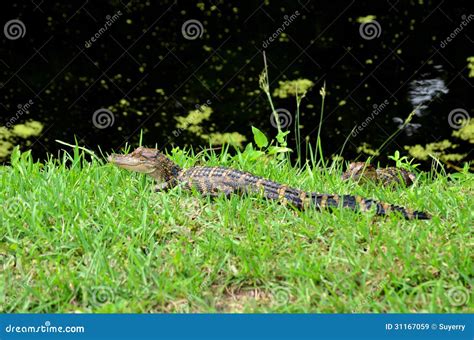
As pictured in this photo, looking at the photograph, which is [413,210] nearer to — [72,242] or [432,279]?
[432,279]

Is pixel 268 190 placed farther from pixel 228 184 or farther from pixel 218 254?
pixel 218 254

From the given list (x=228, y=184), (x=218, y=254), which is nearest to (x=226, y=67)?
(x=228, y=184)

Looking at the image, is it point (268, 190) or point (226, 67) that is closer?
point (268, 190)

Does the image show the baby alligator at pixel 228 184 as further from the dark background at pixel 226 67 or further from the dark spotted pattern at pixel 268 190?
the dark background at pixel 226 67

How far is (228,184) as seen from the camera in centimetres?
464

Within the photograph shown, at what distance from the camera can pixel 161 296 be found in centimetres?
338

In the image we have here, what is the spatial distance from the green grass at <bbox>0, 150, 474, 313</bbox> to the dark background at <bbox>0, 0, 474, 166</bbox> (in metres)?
4.98

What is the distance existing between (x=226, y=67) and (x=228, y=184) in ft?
23.5

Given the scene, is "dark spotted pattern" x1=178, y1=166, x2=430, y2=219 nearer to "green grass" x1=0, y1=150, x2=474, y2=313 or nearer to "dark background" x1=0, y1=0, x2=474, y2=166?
"green grass" x1=0, y1=150, x2=474, y2=313

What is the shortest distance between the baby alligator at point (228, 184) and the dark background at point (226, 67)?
4466 millimetres

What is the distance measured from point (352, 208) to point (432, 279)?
86 centimetres

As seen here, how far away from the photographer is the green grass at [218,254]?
338 cm

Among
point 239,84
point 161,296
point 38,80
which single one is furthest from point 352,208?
point 38,80

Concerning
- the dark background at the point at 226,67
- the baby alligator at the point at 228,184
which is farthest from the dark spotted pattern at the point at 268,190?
the dark background at the point at 226,67
